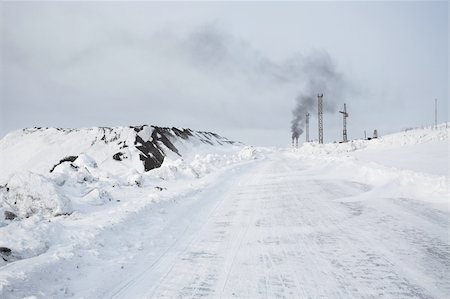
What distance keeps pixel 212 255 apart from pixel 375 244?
2.52 m

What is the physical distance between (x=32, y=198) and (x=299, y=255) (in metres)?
7.10

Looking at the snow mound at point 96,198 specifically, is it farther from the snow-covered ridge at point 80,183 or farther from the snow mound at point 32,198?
the snow mound at point 32,198

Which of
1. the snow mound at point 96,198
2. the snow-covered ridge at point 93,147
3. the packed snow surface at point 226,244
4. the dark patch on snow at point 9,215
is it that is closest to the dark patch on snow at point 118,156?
the snow-covered ridge at point 93,147

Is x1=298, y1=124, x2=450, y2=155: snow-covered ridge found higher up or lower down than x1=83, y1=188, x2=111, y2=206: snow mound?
higher up

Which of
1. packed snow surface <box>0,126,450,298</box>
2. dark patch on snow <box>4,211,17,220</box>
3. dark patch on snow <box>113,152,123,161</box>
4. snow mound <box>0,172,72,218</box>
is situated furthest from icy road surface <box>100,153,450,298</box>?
dark patch on snow <box>113,152,123,161</box>

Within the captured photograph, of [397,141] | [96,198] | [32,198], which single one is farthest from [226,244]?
[397,141]

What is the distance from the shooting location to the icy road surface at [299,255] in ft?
13.6

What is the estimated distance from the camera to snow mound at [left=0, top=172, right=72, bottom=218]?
355 inches

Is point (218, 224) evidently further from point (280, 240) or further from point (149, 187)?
point (149, 187)

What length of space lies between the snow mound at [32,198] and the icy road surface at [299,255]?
9.49 ft

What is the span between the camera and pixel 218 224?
8102mm

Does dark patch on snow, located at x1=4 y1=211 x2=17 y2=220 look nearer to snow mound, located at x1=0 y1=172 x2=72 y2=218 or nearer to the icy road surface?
A: snow mound, located at x1=0 y1=172 x2=72 y2=218

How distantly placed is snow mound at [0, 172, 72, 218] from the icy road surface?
2.89m

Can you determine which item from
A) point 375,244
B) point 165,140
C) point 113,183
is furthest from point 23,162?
point 375,244
